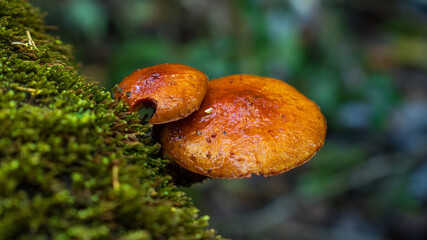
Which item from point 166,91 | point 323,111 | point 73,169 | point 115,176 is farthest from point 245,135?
point 323,111

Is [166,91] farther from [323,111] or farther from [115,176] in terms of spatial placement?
[323,111]

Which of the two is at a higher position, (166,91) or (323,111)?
(166,91)

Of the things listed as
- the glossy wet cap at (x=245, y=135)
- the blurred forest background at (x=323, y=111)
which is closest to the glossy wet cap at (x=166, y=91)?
the glossy wet cap at (x=245, y=135)

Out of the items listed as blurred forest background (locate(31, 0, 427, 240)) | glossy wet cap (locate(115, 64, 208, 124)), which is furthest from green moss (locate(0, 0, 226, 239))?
blurred forest background (locate(31, 0, 427, 240))

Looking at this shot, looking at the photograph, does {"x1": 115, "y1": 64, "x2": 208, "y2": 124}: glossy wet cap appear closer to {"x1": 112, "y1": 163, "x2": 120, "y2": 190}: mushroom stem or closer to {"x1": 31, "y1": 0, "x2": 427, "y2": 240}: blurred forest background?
{"x1": 112, "y1": 163, "x2": 120, "y2": 190}: mushroom stem

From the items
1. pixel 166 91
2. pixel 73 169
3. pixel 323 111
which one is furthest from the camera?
pixel 323 111

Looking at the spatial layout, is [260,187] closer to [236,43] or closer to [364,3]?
[236,43]
